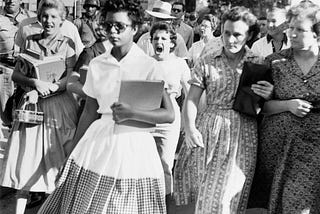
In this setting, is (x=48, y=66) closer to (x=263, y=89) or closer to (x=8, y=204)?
(x=8, y=204)

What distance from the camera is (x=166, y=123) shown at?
379cm

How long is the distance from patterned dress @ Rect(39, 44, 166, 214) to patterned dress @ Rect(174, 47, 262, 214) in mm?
430

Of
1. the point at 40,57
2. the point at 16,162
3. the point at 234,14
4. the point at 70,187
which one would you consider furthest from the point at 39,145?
the point at 234,14

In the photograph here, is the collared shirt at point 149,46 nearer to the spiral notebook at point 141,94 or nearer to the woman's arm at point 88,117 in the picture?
the woman's arm at point 88,117

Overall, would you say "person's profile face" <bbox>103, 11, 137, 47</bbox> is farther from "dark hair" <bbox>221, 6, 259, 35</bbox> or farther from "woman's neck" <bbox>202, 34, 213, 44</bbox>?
"woman's neck" <bbox>202, 34, 213, 44</bbox>

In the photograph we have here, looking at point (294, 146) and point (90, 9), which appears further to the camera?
point (90, 9)

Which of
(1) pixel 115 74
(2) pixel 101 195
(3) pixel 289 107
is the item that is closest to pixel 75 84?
(1) pixel 115 74

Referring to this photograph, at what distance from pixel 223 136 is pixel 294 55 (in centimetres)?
71

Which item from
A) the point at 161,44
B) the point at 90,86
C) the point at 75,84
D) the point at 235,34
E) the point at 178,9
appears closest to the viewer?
the point at 90,86

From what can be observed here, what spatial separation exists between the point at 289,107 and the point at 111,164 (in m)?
1.18

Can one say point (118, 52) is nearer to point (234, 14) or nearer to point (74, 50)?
point (234, 14)

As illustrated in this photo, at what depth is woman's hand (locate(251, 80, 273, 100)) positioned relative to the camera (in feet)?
12.4

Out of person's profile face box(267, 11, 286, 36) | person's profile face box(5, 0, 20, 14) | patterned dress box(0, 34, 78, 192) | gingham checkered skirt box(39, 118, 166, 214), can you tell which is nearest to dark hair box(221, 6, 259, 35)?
→ gingham checkered skirt box(39, 118, 166, 214)

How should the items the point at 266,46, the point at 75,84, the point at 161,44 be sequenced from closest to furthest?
the point at 75,84 → the point at 161,44 → the point at 266,46
